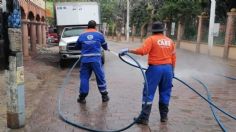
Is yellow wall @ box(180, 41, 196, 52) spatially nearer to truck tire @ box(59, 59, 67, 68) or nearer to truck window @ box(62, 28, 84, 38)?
truck window @ box(62, 28, 84, 38)

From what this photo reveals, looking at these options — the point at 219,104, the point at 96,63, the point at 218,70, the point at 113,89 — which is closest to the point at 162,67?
the point at 96,63

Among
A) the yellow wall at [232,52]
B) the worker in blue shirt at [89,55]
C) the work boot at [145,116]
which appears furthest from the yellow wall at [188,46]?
the work boot at [145,116]

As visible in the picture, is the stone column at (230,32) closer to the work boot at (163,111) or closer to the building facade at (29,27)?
the building facade at (29,27)

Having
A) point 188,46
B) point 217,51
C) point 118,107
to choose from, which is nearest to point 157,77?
point 118,107

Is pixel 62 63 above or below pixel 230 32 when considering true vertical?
below

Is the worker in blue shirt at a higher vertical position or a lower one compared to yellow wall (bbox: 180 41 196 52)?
higher

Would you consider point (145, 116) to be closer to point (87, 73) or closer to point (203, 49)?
point (87, 73)

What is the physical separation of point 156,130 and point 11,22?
3032 mm

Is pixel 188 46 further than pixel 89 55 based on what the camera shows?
Yes

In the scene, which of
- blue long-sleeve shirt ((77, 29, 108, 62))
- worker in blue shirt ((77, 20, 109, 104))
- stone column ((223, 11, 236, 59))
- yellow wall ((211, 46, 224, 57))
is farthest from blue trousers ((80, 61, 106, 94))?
yellow wall ((211, 46, 224, 57))

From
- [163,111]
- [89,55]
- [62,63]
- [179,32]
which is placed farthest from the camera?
[179,32]

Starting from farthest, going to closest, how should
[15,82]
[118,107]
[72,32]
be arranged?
1. [72,32]
2. [118,107]
3. [15,82]

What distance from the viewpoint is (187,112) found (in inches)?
320

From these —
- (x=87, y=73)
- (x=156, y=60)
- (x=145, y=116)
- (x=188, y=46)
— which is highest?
(x=156, y=60)
